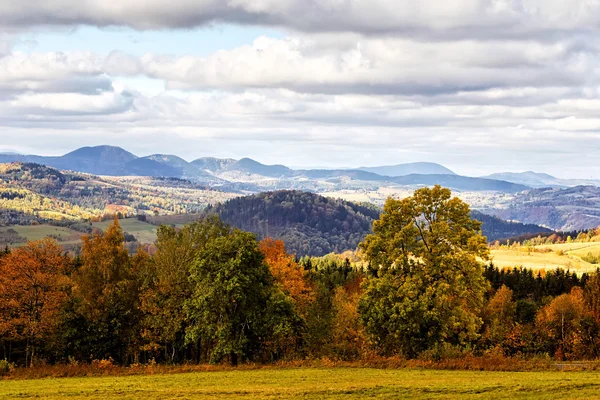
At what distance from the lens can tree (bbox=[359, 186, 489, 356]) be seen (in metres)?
54.9

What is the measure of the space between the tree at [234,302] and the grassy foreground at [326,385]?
1018cm

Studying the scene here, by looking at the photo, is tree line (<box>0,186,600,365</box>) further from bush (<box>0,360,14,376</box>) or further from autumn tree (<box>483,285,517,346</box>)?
autumn tree (<box>483,285,517,346</box>)

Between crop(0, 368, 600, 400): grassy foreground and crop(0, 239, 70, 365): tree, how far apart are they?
1940cm

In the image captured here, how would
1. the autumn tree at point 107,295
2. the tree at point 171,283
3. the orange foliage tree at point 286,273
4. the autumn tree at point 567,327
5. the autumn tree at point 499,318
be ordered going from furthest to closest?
the autumn tree at point 567,327, the autumn tree at point 499,318, the orange foliage tree at point 286,273, the autumn tree at point 107,295, the tree at point 171,283

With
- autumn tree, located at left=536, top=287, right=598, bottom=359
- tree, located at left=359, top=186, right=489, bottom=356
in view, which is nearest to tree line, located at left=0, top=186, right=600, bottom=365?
tree, located at left=359, top=186, right=489, bottom=356

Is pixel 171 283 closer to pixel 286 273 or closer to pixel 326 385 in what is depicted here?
pixel 286 273

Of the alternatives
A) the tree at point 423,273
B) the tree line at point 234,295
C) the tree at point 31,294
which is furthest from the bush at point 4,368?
the tree at point 423,273

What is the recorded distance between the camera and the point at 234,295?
191ft

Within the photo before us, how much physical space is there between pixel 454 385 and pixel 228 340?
27235mm

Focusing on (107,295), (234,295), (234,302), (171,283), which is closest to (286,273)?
(171,283)

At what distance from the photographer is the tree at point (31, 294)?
6419cm

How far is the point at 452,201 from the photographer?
2255 inches

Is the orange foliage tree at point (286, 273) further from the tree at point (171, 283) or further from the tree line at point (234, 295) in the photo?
the tree at point (171, 283)

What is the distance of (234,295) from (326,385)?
21318 millimetres
